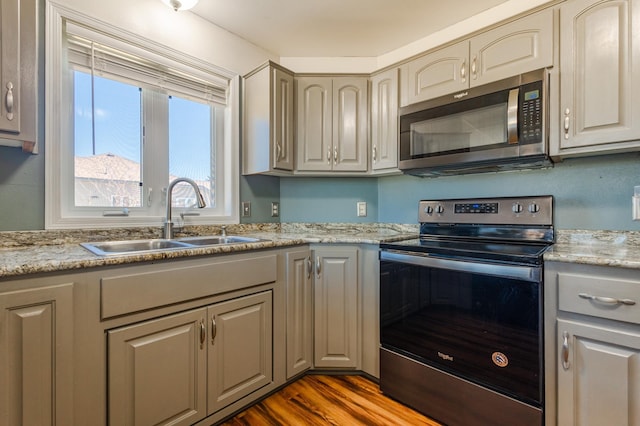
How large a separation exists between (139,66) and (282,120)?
912mm

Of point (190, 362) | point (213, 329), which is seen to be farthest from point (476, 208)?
point (190, 362)

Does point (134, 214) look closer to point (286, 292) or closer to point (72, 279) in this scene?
point (72, 279)

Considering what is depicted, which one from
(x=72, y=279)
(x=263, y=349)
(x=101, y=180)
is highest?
(x=101, y=180)

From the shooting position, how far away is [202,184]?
7.20 feet

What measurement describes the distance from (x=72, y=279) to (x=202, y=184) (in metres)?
1.21

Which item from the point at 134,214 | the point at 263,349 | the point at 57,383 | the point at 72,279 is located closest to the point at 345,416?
the point at 263,349

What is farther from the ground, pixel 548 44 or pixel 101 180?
pixel 548 44

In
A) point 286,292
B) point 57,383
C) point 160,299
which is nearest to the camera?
point 57,383

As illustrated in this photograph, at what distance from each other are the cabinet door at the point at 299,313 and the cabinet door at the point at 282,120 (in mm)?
715

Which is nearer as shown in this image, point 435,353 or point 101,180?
point 435,353

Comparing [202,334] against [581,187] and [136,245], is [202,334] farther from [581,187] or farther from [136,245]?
[581,187]

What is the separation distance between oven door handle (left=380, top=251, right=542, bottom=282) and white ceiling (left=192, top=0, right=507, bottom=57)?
156 cm

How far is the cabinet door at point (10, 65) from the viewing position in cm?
112

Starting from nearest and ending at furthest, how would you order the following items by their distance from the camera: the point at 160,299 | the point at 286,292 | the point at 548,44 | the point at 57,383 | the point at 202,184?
the point at 57,383, the point at 160,299, the point at 548,44, the point at 286,292, the point at 202,184
